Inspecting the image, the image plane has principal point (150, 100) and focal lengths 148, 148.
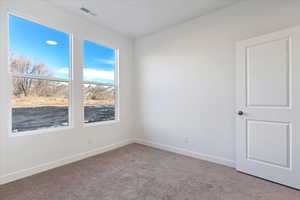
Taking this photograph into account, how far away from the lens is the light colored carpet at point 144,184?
1822mm

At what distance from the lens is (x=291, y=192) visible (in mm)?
1858

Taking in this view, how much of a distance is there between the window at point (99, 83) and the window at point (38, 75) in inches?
15.5

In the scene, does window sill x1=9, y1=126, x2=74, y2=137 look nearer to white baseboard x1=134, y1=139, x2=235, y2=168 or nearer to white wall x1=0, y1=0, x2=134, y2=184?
white wall x1=0, y1=0, x2=134, y2=184

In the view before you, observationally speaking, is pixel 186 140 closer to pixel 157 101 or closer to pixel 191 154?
→ pixel 191 154

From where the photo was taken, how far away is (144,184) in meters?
2.08

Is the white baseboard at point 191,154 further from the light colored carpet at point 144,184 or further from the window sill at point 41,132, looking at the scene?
the window sill at point 41,132

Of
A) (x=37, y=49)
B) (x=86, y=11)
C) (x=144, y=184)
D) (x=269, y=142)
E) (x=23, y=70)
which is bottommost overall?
(x=144, y=184)

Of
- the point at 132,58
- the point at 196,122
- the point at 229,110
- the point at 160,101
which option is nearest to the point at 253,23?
the point at 229,110

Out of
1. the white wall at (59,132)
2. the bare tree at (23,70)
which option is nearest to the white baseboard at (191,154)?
the white wall at (59,132)

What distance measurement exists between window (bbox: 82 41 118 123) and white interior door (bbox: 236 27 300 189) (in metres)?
2.71

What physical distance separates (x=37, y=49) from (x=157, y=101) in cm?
254

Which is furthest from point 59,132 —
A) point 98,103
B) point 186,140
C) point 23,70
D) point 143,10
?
point 143,10

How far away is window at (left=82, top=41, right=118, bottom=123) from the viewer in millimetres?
3172

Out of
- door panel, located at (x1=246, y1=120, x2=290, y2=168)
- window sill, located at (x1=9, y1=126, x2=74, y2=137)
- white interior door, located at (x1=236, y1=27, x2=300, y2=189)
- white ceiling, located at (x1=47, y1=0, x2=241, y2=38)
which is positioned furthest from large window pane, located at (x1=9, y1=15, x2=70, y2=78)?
door panel, located at (x1=246, y1=120, x2=290, y2=168)
